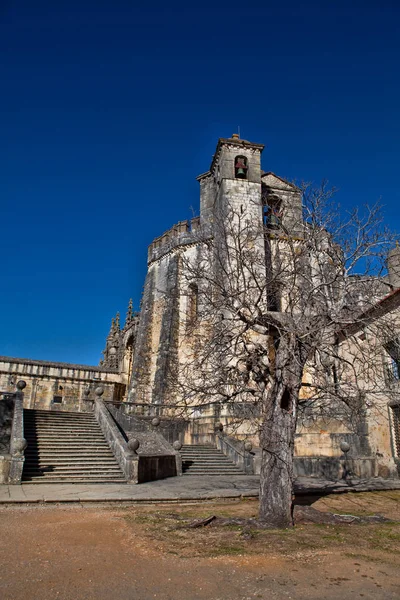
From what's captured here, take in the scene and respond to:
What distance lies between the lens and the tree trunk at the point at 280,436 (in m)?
6.66

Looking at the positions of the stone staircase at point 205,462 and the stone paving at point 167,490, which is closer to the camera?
the stone paving at point 167,490

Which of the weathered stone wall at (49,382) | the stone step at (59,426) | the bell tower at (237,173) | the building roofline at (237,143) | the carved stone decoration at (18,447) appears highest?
the building roofline at (237,143)

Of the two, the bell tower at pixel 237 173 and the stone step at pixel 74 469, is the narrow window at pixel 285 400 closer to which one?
the stone step at pixel 74 469

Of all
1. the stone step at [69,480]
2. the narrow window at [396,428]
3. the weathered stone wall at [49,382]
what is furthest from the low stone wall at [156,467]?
the weathered stone wall at [49,382]

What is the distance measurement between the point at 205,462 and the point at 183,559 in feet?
37.6

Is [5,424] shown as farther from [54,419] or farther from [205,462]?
[205,462]

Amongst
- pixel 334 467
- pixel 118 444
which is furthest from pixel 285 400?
pixel 334 467

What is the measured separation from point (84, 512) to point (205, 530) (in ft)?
8.65

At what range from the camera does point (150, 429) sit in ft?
58.2

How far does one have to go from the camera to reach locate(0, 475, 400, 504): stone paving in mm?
9156

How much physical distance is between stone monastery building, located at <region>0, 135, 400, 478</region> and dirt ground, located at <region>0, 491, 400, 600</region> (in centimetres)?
946

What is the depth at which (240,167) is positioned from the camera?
84.4 feet

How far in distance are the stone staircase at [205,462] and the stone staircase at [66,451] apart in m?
2.90

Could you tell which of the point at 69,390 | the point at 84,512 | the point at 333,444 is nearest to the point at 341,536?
the point at 84,512
